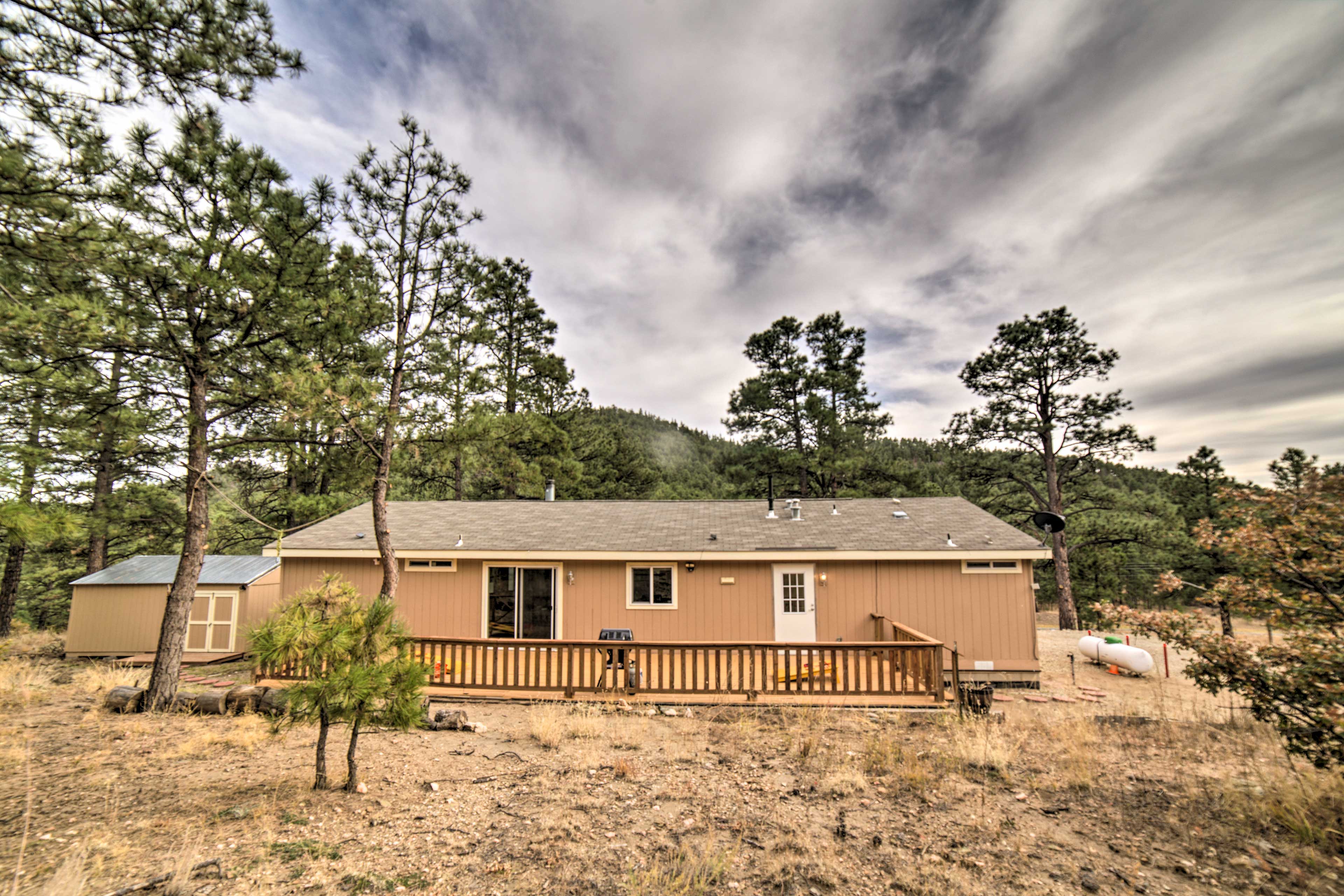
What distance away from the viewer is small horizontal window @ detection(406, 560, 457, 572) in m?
10.7

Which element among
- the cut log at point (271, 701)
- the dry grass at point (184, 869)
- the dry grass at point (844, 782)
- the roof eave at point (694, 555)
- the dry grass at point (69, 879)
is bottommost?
the dry grass at point (844, 782)

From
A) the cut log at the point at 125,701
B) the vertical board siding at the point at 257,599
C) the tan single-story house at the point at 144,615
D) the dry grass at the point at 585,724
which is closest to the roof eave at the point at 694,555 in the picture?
the vertical board siding at the point at 257,599

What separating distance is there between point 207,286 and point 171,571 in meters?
9.32

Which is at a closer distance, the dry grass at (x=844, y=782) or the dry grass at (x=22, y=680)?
the dry grass at (x=844, y=782)

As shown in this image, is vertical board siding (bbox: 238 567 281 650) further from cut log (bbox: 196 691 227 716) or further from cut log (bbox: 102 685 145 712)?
cut log (bbox: 196 691 227 716)

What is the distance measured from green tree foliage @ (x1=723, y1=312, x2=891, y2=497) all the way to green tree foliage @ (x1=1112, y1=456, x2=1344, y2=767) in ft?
49.5

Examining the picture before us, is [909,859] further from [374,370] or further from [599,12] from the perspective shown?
[599,12]

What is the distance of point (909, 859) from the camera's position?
3582mm

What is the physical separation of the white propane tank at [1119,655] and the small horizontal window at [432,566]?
43.9 feet

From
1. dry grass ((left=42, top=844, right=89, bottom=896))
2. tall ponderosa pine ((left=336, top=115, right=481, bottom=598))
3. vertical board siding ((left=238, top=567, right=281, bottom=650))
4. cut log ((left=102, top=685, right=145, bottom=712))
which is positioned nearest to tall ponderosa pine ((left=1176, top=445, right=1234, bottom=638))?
tall ponderosa pine ((left=336, top=115, right=481, bottom=598))

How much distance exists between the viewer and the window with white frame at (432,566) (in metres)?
10.7

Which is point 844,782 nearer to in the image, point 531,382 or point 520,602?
point 520,602

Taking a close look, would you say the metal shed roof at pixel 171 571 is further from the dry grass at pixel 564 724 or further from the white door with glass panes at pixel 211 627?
the dry grass at pixel 564 724

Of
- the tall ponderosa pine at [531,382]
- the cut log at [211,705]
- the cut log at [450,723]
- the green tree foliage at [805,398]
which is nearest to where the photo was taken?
the cut log at [450,723]
